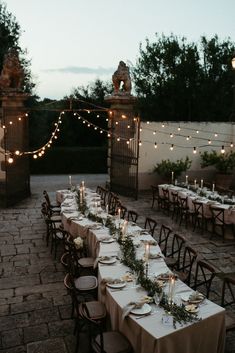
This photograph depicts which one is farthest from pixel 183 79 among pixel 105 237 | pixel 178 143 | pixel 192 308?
pixel 192 308

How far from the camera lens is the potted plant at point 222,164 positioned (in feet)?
50.5

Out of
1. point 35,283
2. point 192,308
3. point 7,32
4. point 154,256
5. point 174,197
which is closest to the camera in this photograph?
point 192,308

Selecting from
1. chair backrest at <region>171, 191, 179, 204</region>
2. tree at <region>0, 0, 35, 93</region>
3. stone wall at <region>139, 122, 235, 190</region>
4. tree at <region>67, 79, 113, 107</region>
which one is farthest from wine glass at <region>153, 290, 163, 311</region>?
tree at <region>67, 79, 113, 107</region>

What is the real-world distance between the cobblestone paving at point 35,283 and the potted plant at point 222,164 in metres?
4.81

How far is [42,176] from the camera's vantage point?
66.0ft

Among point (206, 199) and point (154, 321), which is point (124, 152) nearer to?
point (206, 199)

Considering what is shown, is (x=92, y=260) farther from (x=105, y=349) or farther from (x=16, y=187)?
(x=16, y=187)

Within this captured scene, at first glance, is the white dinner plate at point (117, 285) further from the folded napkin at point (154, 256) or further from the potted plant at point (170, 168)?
the potted plant at point (170, 168)

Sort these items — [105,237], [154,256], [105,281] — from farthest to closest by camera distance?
[105,237], [154,256], [105,281]

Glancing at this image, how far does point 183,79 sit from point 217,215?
14.6 metres

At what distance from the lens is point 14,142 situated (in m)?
13.0

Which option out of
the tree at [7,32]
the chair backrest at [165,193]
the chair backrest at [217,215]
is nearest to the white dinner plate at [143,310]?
the chair backrest at [217,215]

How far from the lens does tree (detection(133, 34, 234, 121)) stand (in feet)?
71.4

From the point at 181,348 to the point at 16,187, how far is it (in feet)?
34.1
